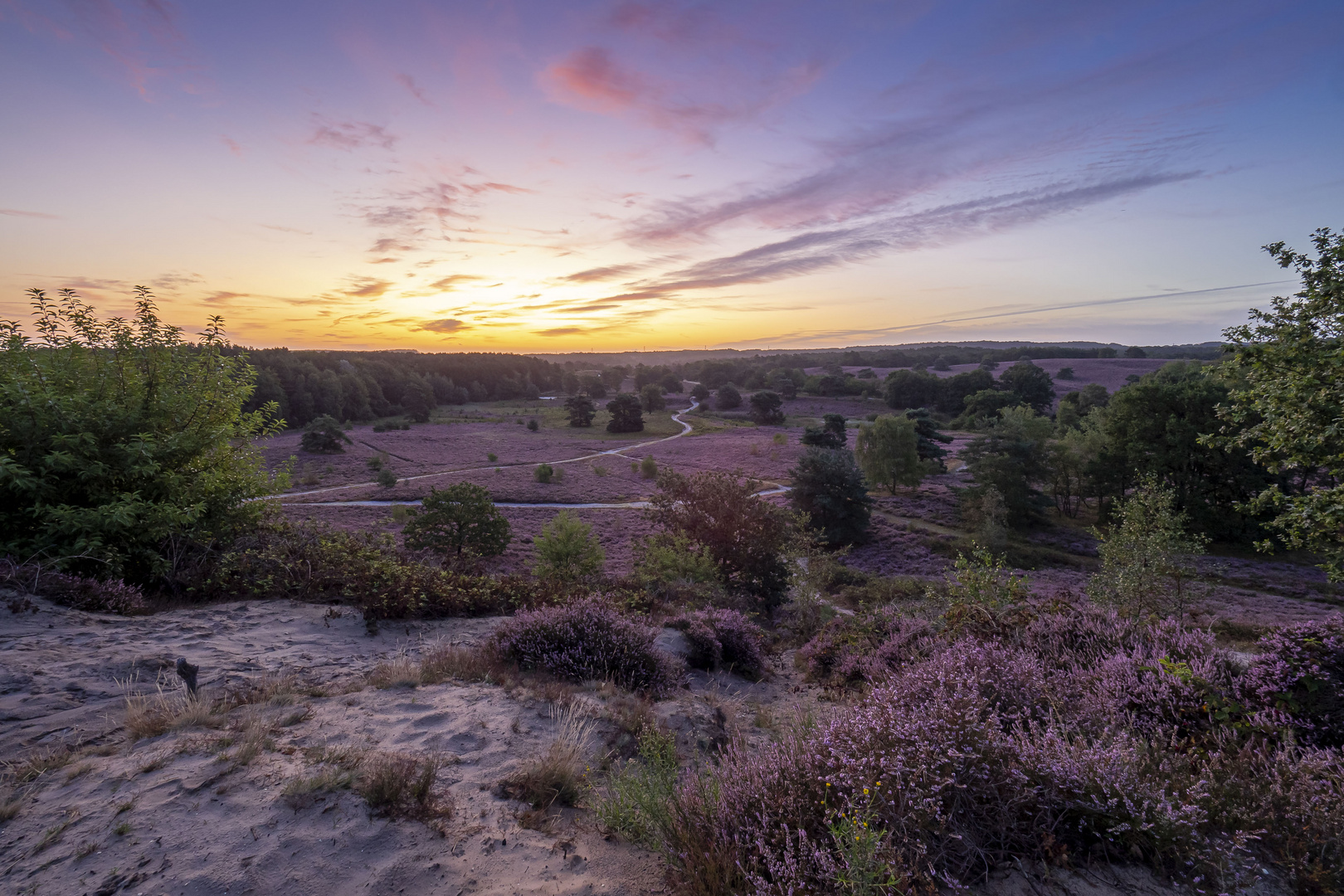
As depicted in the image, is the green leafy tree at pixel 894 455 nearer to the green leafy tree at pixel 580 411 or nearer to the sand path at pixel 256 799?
the sand path at pixel 256 799

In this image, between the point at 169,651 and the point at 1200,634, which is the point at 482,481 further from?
the point at 1200,634

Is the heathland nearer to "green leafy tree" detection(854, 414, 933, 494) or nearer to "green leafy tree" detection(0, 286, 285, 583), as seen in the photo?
"green leafy tree" detection(0, 286, 285, 583)

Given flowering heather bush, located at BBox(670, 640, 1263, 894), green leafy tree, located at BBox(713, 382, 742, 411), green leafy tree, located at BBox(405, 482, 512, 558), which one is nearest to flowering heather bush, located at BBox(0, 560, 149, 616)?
flowering heather bush, located at BBox(670, 640, 1263, 894)

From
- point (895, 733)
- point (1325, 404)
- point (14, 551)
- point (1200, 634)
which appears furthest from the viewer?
point (1325, 404)

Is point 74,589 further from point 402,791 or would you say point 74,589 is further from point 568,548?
point 568,548

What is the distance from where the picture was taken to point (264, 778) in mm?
4059

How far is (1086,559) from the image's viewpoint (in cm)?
3297

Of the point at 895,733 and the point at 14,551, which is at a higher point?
the point at 14,551

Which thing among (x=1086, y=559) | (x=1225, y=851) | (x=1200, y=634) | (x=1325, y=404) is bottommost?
(x=1086, y=559)

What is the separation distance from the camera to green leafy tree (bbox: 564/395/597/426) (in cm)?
8719

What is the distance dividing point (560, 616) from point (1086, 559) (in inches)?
1453

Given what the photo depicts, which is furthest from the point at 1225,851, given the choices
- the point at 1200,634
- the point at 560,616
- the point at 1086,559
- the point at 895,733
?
the point at 1086,559

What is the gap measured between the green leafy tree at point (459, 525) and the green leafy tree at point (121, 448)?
53.3 ft

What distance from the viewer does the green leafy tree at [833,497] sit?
125 feet
